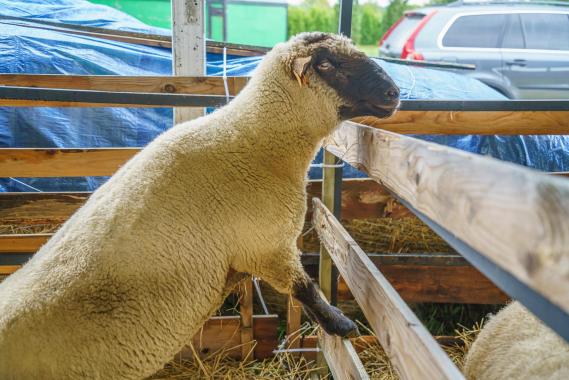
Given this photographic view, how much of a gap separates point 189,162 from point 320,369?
197 centimetres

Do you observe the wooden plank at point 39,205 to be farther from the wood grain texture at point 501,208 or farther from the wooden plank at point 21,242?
the wood grain texture at point 501,208

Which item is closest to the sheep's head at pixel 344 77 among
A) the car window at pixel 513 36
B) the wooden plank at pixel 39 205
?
the wooden plank at pixel 39 205

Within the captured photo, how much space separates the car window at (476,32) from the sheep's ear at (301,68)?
672 cm

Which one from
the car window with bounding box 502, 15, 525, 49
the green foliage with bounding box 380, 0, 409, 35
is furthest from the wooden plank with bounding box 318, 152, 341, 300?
the green foliage with bounding box 380, 0, 409, 35

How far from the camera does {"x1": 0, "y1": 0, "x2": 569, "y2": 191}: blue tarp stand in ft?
15.1

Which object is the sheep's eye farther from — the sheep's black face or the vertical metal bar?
the vertical metal bar

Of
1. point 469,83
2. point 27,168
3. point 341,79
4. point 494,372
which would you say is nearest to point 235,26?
point 469,83

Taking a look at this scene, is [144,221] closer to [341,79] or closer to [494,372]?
[341,79]

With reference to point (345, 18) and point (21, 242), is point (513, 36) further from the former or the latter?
point (21, 242)

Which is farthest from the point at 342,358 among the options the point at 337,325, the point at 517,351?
the point at 517,351

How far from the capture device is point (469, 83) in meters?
5.69

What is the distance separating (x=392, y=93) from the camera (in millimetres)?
2268

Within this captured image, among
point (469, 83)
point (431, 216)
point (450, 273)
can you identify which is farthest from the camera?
point (469, 83)

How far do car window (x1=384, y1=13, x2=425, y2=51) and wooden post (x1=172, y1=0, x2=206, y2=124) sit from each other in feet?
20.1
